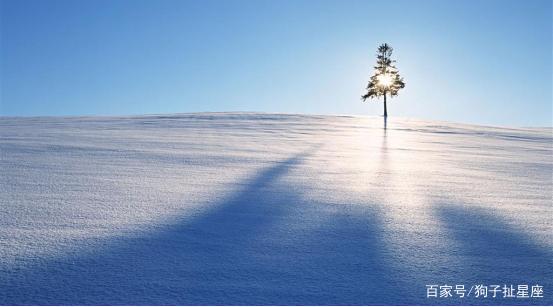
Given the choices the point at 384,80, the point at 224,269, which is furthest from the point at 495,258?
the point at 384,80

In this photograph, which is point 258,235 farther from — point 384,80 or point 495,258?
point 384,80

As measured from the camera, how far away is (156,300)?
1.71 metres

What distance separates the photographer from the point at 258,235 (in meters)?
2.47

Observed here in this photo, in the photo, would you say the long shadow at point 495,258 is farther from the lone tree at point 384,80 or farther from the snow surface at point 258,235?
the lone tree at point 384,80

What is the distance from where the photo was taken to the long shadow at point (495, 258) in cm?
196

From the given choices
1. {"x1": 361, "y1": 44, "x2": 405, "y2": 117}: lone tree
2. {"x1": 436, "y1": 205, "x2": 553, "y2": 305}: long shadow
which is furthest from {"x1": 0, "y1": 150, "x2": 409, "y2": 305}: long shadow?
{"x1": 361, "y1": 44, "x2": 405, "y2": 117}: lone tree

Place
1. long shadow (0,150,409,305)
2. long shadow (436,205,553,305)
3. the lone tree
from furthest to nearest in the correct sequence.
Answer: the lone tree < long shadow (436,205,553,305) < long shadow (0,150,409,305)

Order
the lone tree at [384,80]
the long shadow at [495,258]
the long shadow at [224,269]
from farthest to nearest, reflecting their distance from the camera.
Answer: the lone tree at [384,80] → the long shadow at [495,258] → the long shadow at [224,269]

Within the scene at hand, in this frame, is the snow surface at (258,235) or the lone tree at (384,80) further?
the lone tree at (384,80)

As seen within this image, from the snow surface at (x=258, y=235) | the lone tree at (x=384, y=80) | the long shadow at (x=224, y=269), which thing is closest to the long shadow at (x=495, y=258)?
the snow surface at (x=258, y=235)

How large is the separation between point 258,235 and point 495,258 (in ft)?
4.80

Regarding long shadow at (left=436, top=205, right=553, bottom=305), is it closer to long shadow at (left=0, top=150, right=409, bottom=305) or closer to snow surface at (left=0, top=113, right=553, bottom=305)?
snow surface at (left=0, top=113, right=553, bottom=305)

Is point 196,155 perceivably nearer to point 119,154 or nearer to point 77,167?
point 119,154

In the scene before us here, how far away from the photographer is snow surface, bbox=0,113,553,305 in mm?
1819
